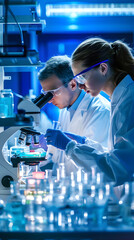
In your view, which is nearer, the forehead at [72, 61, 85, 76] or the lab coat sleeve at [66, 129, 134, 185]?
the lab coat sleeve at [66, 129, 134, 185]

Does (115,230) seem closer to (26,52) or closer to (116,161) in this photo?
(116,161)

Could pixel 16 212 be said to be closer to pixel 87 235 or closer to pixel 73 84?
pixel 87 235

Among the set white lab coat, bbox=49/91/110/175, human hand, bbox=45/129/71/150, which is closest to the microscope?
human hand, bbox=45/129/71/150

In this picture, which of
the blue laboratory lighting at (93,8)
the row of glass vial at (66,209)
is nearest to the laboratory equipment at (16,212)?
the row of glass vial at (66,209)

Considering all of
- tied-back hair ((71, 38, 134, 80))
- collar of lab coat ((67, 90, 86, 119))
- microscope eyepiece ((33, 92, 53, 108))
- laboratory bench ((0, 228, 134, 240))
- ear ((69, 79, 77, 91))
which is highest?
tied-back hair ((71, 38, 134, 80))

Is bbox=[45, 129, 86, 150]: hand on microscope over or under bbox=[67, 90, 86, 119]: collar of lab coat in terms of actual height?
under

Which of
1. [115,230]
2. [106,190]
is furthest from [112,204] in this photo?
[115,230]

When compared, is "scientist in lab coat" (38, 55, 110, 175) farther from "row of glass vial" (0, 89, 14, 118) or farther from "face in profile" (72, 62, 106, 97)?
"row of glass vial" (0, 89, 14, 118)

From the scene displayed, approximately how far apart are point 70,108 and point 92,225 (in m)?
1.93

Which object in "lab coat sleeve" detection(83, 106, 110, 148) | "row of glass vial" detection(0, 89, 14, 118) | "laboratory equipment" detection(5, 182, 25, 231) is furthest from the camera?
"lab coat sleeve" detection(83, 106, 110, 148)

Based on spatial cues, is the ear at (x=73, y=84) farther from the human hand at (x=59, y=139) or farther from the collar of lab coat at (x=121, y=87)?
the collar of lab coat at (x=121, y=87)

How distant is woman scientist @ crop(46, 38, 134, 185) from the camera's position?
6.85 feet

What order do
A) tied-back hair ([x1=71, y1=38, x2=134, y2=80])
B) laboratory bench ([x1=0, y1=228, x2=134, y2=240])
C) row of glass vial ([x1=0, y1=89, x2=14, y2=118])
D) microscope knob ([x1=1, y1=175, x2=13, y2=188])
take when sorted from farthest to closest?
microscope knob ([x1=1, y1=175, x2=13, y2=188]) → tied-back hair ([x1=71, y1=38, x2=134, y2=80]) → row of glass vial ([x1=0, y1=89, x2=14, y2=118]) → laboratory bench ([x1=0, y1=228, x2=134, y2=240])

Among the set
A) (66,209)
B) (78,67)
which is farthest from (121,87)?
(66,209)
